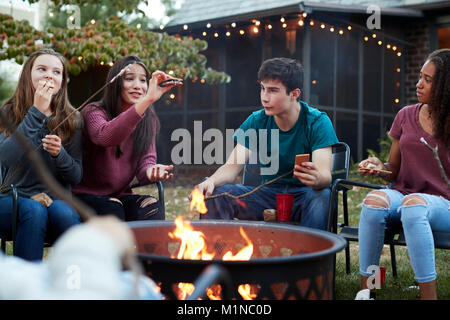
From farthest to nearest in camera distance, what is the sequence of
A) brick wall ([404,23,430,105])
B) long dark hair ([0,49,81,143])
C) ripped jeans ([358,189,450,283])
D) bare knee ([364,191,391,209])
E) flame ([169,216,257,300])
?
brick wall ([404,23,430,105]) → long dark hair ([0,49,81,143]) → bare knee ([364,191,391,209]) → ripped jeans ([358,189,450,283]) → flame ([169,216,257,300])

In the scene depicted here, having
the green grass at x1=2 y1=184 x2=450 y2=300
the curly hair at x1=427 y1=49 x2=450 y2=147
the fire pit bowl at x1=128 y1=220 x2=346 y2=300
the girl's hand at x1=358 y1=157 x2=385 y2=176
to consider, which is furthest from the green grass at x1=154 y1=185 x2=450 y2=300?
the fire pit bowl at x1=128 y1=220 x2=346 y2=300

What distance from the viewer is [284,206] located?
2705 millimetres

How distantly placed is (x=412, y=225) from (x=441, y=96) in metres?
0.77

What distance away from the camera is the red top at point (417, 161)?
2516 mm

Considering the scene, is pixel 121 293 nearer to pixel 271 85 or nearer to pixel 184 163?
pixel 271 85

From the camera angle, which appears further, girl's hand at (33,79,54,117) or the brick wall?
the brick wall

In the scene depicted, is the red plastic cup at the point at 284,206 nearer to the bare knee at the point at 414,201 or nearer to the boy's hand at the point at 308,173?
the boy's hand at the point at 308,173

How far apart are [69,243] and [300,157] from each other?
→ 201 cm

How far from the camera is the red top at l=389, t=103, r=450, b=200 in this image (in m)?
2.52

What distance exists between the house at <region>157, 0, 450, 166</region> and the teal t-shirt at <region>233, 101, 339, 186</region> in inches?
203

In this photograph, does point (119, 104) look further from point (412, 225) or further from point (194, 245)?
point (412, 225)

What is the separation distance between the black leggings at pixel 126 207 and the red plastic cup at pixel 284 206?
2.26 ft

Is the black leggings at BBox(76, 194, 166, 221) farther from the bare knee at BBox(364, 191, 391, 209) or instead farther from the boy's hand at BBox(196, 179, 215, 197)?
the bare knee at BBox(364, 191, 391, 209)

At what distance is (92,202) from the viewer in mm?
2715
